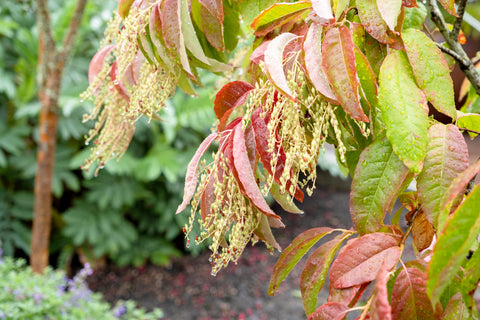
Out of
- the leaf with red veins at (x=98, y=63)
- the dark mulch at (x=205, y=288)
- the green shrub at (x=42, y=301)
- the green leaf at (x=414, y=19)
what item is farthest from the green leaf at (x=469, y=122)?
the dark mulch at (x=205, y=288)

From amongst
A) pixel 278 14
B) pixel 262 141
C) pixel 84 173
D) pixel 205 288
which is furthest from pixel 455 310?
pixel 84 173

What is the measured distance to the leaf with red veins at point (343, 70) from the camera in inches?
14.7

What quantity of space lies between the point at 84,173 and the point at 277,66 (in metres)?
2.60

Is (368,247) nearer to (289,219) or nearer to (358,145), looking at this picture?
(358,145)

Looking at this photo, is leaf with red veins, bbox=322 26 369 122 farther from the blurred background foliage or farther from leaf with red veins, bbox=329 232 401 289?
the blurred background foliage

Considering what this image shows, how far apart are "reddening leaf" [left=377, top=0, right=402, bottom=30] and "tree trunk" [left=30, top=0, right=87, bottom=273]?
160 cm

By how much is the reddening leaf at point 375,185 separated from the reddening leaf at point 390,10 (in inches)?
4.7

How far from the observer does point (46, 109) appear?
1927mm

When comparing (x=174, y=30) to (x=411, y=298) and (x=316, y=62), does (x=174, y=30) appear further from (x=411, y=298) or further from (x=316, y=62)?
(x=411, y=298)

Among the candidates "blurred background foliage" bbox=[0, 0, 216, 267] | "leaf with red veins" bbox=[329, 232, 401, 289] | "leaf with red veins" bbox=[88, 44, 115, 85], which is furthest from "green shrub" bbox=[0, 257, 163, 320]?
"leaf with red veins" bbox=[329, 232, 401, 289]

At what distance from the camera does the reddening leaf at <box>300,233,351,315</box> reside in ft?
1.56

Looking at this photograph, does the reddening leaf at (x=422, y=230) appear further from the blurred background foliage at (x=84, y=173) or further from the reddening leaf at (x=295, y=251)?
the blurred background foliage at (x=84, y=173)

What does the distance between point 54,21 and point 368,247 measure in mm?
3093

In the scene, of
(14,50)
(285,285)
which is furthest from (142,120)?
(285,285)
